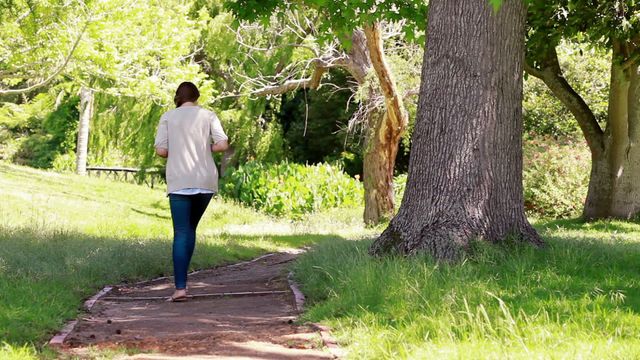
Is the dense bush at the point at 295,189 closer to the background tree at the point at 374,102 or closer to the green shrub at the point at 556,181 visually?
the background tree at the point at 374,102

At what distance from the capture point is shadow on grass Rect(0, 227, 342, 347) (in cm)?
704

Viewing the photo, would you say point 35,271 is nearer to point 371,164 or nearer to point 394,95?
point 394,95

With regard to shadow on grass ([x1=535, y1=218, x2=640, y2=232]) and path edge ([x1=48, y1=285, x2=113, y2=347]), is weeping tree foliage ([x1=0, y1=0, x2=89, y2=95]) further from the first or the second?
path edge ([x1=48, y1=285, x2=113, y2=347])

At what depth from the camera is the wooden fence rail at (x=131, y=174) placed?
135 feet

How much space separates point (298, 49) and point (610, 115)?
12.1m

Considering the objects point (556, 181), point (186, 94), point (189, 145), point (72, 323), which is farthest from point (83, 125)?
point (72, 323)

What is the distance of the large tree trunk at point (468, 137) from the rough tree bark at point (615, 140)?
10426 millimetres

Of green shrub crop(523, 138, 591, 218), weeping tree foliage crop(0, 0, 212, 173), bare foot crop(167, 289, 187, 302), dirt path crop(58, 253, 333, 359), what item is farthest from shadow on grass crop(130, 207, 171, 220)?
bare foot crop(167, 289, 187, 302)

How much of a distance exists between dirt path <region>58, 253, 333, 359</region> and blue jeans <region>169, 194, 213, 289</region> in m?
0.35

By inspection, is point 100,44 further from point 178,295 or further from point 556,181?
point 178,295

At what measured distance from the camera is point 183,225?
8906mm

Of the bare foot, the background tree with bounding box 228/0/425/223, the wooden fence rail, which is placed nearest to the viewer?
the bare foot

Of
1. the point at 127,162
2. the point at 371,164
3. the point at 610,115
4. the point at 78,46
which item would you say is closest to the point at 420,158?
the point at 610,115

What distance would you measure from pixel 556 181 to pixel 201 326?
20.0 metres
